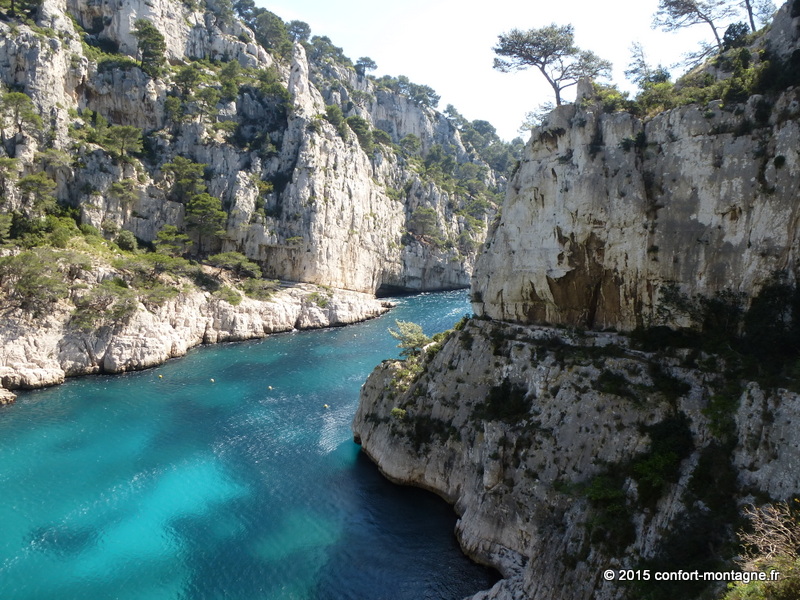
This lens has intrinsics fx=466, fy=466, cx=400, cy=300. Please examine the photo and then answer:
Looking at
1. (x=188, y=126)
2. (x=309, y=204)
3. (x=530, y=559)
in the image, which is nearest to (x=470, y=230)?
(x=309, y=204)

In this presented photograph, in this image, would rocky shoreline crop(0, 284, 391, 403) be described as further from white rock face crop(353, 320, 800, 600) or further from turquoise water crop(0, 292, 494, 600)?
white rock face crop(353, 320, 800, 600)

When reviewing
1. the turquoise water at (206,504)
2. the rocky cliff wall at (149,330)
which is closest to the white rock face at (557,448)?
the turquoise water at (206,504)

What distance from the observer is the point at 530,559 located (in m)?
16.6

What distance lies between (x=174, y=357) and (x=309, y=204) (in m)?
31.1

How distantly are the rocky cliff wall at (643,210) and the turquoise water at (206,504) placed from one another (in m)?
13.2

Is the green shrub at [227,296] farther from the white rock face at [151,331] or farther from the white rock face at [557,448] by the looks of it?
the white rock face at [557,448]

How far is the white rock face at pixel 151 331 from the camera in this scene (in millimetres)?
38125

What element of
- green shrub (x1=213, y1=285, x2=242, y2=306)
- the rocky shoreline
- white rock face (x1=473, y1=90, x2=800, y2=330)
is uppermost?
white rock face (x1=473, y1=90, x2=800, y2=330)

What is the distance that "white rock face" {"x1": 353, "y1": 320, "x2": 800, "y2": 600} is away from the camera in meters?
14.8

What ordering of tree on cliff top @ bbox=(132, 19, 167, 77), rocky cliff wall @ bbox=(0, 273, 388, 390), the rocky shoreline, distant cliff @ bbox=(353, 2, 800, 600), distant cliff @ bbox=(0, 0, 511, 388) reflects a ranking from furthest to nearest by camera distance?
1. tree on cliff top @ bbox=(132, 19, 167, 77)
2. distant cliff @ bbox=(0, 0, 511, 388)
3. rocky cliff wall @ bbox=(0, 273, 388, 390)
4. the rocky shoreline
5. distant cliff @ bbox=(353, 2, 800, 600)

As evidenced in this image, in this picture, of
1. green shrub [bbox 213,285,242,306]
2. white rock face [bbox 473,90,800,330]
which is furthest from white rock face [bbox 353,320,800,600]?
green shrub [bbox 213,285,242,306]

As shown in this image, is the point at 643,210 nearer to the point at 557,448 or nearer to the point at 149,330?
the point at 557,448

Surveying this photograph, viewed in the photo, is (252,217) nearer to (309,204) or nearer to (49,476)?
(309,204)

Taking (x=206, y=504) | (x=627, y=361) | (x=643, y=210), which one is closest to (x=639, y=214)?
(x=643, y=210)
